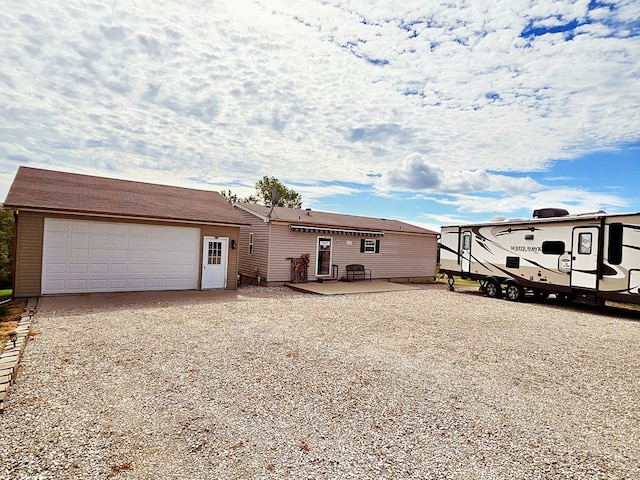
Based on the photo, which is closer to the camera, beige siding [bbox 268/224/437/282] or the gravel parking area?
the gravel parking area

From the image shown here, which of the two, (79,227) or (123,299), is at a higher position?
(79,227)

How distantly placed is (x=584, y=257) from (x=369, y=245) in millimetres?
9003

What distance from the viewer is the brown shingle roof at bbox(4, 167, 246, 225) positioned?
10.6m

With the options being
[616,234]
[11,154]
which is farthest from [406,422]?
[11,154]

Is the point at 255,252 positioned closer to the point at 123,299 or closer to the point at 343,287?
the point at 343,287

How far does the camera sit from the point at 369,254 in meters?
18.3

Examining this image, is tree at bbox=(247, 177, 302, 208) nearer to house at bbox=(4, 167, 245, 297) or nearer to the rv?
house at bbox=(4, 167, 245, 297)

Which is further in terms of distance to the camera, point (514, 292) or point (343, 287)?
point (343, 287)

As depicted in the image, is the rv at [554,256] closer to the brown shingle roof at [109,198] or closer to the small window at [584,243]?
the small window at [584,243]

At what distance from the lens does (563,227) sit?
11977mm

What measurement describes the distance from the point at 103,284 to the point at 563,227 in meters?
14.9

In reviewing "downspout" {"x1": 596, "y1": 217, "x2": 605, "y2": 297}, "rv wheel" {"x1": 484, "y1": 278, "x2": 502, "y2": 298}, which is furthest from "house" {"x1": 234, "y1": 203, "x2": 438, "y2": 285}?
"downspout" {"x1": 596, "y1": 217, "x2": 605, "y2": 297}

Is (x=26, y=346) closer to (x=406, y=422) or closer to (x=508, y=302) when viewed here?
(x=406, y=422)

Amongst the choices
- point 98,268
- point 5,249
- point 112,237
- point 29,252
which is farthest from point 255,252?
point 5,249
